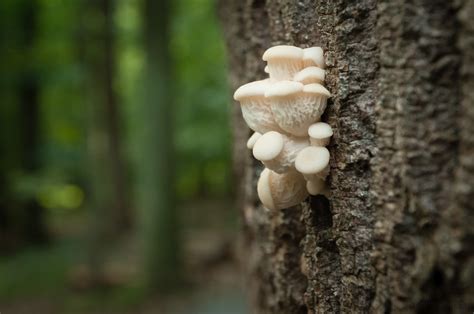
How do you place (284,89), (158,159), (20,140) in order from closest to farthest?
(284,89) → (158,159) → (20,140)

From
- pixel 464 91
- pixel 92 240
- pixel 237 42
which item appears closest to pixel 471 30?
pixel 464 91

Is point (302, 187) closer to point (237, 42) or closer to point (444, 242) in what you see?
point (444, 242)

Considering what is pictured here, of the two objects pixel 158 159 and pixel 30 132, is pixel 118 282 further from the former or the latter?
pixel 30 132

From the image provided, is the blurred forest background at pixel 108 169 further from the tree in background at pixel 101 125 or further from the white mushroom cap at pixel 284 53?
the white mushroom cap at pixel 284 53

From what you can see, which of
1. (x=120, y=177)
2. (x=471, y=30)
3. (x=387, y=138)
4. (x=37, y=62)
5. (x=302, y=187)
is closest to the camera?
(x=471, y=30)

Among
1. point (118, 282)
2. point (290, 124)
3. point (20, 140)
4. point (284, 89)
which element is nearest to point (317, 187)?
point (290, 124)

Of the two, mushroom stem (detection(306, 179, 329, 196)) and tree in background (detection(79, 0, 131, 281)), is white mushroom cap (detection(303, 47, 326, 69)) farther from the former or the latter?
tree in background (detection(79, 0, 131, 281))
